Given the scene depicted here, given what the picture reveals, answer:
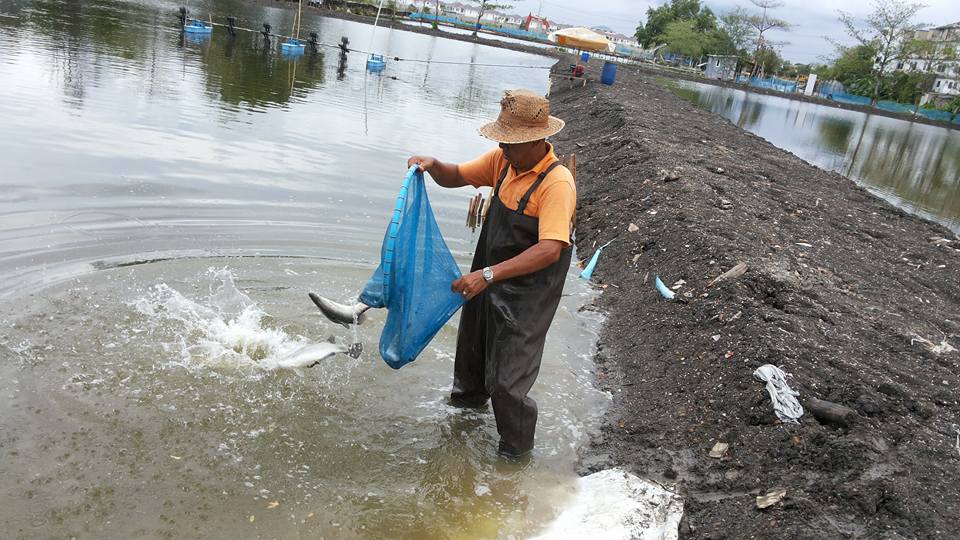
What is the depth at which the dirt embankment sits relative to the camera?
3455 millimetres

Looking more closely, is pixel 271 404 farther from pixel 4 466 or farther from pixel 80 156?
Answer: pixel 80 156

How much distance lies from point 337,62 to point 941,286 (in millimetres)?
23889

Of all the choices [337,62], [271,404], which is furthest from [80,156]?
[337,62]

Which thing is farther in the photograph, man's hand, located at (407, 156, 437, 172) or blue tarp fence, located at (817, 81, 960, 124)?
blue tarp fence, located at (817, 81, 960, 124)

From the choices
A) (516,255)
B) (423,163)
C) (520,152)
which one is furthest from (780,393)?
(423,163)

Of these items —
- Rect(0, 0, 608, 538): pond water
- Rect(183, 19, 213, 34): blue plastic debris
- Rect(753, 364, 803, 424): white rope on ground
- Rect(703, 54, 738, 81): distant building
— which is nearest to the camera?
Rect(0, 0, 608, 538): pond water

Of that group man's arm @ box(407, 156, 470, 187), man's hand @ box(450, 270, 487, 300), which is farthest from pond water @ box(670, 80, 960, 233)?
man's hand @ box(450, 270, 487, 300)

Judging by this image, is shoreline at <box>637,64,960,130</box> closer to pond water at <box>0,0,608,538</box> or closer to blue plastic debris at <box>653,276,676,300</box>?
pond water at <box>0,0,608,538</box>

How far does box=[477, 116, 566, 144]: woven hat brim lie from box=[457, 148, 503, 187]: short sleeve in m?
0.41

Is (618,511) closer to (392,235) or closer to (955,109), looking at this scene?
(392,235)

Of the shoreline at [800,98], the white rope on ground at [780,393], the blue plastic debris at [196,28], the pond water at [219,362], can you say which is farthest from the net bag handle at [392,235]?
the shoreline at [800,98]

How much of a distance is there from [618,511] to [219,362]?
2.92 meters

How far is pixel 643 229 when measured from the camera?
8.10 meters

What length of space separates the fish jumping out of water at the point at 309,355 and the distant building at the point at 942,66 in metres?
74.5
